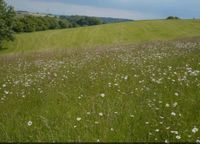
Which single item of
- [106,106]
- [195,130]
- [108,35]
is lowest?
[108,35]

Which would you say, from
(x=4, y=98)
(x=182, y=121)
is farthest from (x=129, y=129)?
(x=4, y=98)

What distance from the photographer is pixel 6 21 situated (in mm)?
60094

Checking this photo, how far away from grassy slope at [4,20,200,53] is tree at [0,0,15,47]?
2.43 meters

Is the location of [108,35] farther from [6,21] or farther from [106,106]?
[106,106]

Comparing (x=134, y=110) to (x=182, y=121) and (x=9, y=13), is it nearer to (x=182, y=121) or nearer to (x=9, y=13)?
(x=182, y=121)

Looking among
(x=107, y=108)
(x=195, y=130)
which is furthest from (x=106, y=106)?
(x=195, y=130)

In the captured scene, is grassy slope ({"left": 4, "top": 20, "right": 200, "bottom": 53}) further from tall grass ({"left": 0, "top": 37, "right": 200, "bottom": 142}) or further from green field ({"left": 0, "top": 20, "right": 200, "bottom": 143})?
tall grass ({"left": 0, "top": 37, "right": 200, "bottom": 142})

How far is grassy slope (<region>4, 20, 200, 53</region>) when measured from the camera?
195 feet

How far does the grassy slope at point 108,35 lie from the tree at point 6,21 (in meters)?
2.43

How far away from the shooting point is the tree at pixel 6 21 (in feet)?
189

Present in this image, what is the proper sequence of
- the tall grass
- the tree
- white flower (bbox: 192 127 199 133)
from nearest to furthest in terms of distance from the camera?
white flower (bbox: 192 127 199 133) < the tall grass < the tree

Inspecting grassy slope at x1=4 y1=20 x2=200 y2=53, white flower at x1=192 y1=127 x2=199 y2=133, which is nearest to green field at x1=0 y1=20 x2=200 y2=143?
white flower at x1=192 y1=127 x2=199 y2=133

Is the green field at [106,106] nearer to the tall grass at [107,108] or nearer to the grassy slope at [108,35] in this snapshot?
the tall grass at [107,108]

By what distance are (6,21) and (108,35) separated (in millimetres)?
18257
